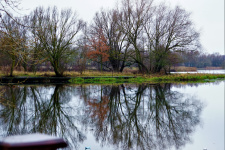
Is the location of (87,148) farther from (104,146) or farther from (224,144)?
(224,144)

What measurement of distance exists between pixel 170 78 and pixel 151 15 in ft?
24.4

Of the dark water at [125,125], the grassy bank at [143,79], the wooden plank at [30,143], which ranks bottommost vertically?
the dark water at [125,125]

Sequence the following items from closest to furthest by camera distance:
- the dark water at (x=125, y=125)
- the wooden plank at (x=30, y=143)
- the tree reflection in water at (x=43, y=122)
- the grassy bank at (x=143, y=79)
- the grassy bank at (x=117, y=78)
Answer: the wooden plank at (x=30, y=143) → the dark water at (x=125, y=125) → the tree reflection in water at (x=43, y=122) → the grassy bank at (x=143, y=79) → the grassy bank at (x=117, y=78)

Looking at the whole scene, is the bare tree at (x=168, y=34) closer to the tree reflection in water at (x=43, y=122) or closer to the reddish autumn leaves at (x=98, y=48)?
the reddish autumn leaves at (x=98, y=48)

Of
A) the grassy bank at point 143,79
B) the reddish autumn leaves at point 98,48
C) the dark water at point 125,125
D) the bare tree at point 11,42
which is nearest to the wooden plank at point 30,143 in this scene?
the bare tree at point 11,42

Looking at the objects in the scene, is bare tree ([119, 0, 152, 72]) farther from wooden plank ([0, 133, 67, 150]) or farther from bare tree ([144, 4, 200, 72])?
wooden plank ([0, 133, 67, 150])

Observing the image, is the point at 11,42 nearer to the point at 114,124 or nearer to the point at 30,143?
the point at 114,124

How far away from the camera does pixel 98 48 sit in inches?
1046

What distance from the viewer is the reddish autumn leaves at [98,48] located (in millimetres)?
26359

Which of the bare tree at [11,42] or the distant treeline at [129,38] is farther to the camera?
the distant treeline at [129,38]

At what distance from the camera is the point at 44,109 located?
27.9 ft

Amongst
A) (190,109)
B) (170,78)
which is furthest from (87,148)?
(170,78)

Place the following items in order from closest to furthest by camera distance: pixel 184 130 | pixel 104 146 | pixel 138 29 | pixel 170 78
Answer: pixel 104 146, pixel 184 130, pixel 170 78, pixel 138 29

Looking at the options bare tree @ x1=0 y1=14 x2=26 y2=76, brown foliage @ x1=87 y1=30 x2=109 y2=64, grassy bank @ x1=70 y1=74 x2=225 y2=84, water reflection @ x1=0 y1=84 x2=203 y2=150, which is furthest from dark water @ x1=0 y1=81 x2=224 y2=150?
brown foliage @ x1=87 y1=30 x2=109 y2=64
